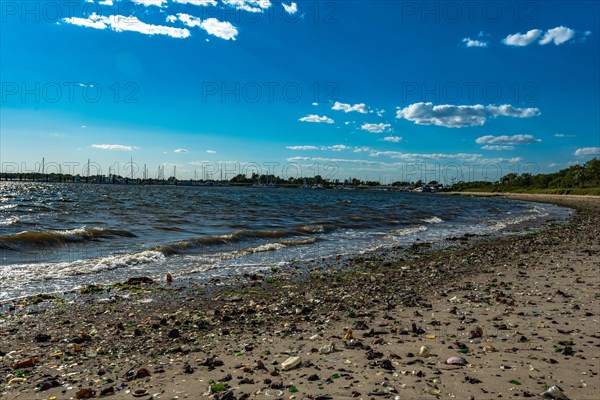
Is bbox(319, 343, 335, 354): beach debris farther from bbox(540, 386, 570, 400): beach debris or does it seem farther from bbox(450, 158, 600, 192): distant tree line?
bbox(450, 158, 600, 192): distant tree line

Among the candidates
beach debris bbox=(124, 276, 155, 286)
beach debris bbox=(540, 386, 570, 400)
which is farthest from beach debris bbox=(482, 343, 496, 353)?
beach debris bbox=(124, 276, 155, 286)

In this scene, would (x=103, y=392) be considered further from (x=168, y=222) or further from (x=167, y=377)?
(x=168, y=222)

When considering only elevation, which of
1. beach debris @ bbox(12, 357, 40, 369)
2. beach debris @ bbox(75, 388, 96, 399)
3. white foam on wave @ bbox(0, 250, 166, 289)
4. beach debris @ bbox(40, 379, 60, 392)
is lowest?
white foam on wave @ bbox(0, 250, 166, 289)

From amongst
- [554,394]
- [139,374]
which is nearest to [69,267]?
[139,374]

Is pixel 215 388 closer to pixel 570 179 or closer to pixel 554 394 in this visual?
pixel 554 394

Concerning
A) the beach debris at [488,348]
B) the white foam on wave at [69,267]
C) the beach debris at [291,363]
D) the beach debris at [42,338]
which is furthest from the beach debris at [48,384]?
the white foam on wave at [69,267]

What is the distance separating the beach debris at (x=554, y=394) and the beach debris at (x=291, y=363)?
3.05 metres

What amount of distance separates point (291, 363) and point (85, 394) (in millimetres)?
2615

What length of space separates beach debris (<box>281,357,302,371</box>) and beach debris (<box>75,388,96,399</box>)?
7.90ft

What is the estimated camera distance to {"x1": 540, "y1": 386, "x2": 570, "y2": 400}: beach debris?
475 cm

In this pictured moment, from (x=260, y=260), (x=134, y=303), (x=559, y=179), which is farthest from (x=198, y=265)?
(x=559, y=179)

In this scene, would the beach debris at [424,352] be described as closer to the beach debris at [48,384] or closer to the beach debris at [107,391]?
the beach debris at [107,391]

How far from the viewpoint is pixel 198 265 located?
48.0ft

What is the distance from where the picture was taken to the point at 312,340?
22.5 ft
